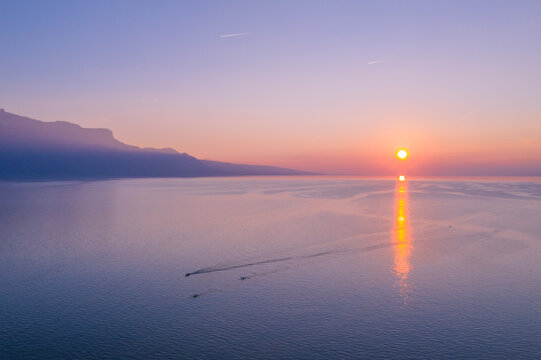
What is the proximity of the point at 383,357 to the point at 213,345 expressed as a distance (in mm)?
4548

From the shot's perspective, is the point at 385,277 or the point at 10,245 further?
the point at 10,245

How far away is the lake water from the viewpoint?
1012 centimetres

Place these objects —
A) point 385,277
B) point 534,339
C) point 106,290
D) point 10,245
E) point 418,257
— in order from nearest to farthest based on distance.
Answer: point 534,339
point 106,290
point 385,277
point 418,257
point 10,245

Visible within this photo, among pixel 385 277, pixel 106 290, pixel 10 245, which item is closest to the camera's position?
pixel 106 290

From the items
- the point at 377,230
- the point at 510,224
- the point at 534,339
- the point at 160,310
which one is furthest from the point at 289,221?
the point at 534,339

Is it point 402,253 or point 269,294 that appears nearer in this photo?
point 269,294

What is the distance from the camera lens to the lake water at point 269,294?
1012cm

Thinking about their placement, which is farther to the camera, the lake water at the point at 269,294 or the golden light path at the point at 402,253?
the golden light path at the point at 402,253

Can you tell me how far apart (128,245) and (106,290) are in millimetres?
8612

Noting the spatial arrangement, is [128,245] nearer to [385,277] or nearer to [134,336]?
[134,336]

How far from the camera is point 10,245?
22.2m

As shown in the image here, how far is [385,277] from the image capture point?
16.4 meters

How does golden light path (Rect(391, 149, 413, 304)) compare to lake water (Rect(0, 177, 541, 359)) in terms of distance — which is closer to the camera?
lake water (Rect(0, 177, 541, 359))

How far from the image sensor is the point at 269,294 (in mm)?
14008
